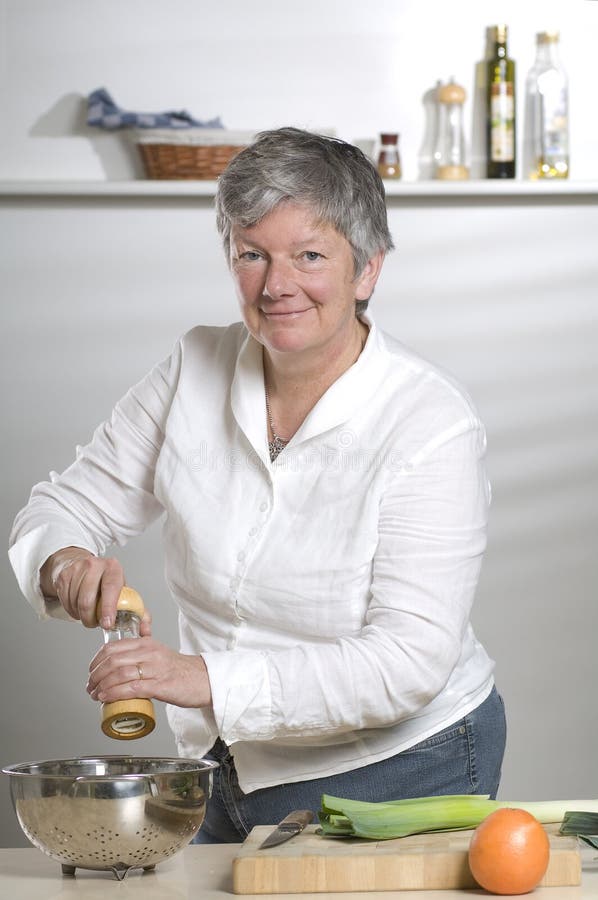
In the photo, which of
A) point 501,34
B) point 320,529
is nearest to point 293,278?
point 320,529

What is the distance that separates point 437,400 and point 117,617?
0.48 m

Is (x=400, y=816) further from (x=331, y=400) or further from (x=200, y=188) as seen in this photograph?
(x=200, y=188)

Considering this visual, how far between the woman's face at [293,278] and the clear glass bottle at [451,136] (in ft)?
4.49

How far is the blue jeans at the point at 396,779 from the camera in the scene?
4.64ft

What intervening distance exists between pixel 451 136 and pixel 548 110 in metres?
0.24

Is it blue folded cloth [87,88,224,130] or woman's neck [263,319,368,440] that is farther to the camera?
blue folded cloth [87,88,224,130]

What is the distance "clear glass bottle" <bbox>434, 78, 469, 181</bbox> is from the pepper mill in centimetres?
178

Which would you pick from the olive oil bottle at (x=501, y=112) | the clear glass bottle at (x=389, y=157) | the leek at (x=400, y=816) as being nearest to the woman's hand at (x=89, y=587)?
the leek at (x=400, y=816)

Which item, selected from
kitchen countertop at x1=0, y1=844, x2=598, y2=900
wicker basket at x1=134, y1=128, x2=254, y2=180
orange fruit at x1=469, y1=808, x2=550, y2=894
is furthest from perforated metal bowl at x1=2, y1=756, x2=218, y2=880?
wicker basket at x1=134, y1=128, x2=254, y2=180

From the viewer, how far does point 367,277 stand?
4.96 ft

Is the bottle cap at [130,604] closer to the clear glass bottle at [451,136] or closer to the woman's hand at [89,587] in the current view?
the woman's hand at [89,587]

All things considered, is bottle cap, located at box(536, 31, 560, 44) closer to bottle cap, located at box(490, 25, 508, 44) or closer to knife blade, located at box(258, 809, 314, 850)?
bottle cap, located at box(490, 25, 508, 44)

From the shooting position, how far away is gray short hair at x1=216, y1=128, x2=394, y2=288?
4.57 ft

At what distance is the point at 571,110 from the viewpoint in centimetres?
282
